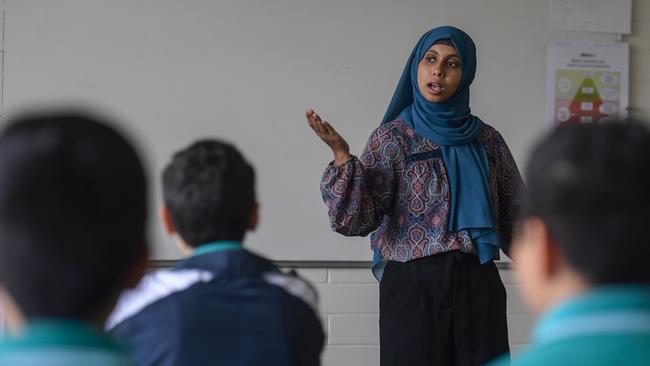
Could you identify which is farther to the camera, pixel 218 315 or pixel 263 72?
pixel 263 72

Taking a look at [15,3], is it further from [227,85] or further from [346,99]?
[346,99]

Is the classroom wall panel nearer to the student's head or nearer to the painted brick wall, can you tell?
the painted brick wall

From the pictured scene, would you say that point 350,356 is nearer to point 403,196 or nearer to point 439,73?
point 403,196

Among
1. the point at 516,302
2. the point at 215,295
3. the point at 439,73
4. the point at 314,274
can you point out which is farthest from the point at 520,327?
the point at 215,295

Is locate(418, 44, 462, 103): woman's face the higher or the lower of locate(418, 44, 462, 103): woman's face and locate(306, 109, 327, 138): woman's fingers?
the higher

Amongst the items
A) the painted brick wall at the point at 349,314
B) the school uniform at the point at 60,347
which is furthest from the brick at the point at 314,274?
the school uniform at the point at 60,347

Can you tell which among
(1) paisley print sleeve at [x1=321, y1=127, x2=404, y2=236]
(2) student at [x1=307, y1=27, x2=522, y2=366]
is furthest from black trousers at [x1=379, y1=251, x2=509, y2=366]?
(1) paisley print sleeve at [x1=321, y1=127, x2=404, y2=236]

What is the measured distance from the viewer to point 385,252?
7.85 feet

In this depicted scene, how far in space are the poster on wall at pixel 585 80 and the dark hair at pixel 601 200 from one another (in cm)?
287

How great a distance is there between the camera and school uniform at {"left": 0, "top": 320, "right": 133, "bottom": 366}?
678mm

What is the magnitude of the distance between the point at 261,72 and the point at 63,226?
2643mm

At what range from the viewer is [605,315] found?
2.52ft

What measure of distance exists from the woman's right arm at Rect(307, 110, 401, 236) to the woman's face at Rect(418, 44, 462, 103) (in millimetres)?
225

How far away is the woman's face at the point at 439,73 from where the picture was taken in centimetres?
250
